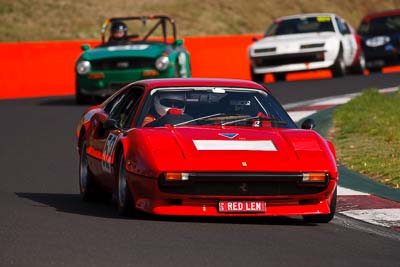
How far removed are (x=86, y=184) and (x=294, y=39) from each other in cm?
1866

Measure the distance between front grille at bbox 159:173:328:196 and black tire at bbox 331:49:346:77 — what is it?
20.2 m

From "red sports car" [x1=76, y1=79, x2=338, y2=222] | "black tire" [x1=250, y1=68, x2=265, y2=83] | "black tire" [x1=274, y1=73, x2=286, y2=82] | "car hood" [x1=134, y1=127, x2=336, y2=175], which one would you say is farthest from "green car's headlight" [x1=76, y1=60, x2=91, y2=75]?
"car hood" [x1=134, y1=127, x2=336, y2=175]

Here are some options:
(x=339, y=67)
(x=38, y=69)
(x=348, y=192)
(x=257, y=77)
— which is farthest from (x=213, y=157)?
(x=257, y=77)

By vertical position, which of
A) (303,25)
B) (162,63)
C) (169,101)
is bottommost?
(303,25)

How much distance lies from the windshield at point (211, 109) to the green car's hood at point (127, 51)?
1252 centimetres

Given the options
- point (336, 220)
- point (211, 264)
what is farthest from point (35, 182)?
point (211, 264)

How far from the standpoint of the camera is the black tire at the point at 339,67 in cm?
2955

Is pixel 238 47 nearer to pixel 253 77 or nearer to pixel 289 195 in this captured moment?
pixel 253 77

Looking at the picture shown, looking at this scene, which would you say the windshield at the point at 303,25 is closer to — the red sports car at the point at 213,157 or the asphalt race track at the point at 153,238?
the asphalt race track at the point at 153,238

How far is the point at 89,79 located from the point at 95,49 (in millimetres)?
864

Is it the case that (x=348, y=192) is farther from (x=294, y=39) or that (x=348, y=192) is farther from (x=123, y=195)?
(x=294, y=39)

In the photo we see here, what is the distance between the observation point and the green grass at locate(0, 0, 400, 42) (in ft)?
138

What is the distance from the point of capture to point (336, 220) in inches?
398

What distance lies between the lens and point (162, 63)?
75.5ft
